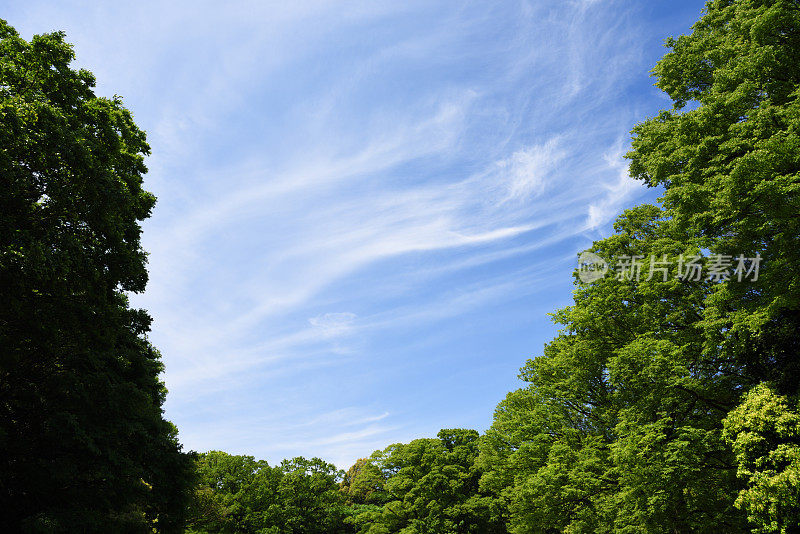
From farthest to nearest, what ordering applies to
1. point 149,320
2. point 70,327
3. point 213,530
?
point 213,530 → point 149,320 → point 70,327

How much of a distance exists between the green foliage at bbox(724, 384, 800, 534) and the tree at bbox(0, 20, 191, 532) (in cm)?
2084

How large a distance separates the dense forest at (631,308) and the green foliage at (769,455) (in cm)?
6

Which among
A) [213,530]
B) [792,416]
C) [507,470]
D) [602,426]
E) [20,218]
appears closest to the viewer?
[792,416]

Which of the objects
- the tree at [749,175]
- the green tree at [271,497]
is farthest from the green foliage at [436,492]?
the tree at [749,175]

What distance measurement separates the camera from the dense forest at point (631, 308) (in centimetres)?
1306

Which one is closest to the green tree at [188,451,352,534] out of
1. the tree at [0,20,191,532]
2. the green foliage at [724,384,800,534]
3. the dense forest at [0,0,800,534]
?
the dense forest at [0,0,800,534]

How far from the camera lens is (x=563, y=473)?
872 inches

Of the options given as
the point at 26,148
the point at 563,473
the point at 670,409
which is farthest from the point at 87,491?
the point at 670,409

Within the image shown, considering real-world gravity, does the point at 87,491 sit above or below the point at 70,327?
below

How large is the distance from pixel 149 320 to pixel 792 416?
2542 centimetres

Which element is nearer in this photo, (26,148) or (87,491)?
(26,148)

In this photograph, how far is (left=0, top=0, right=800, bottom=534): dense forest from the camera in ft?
42.9

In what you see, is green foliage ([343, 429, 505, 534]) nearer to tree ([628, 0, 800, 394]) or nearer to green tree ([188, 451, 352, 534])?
green tree ([188, 451, 352, 534])

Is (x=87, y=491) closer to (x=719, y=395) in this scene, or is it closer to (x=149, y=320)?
(x=149, y=320)
